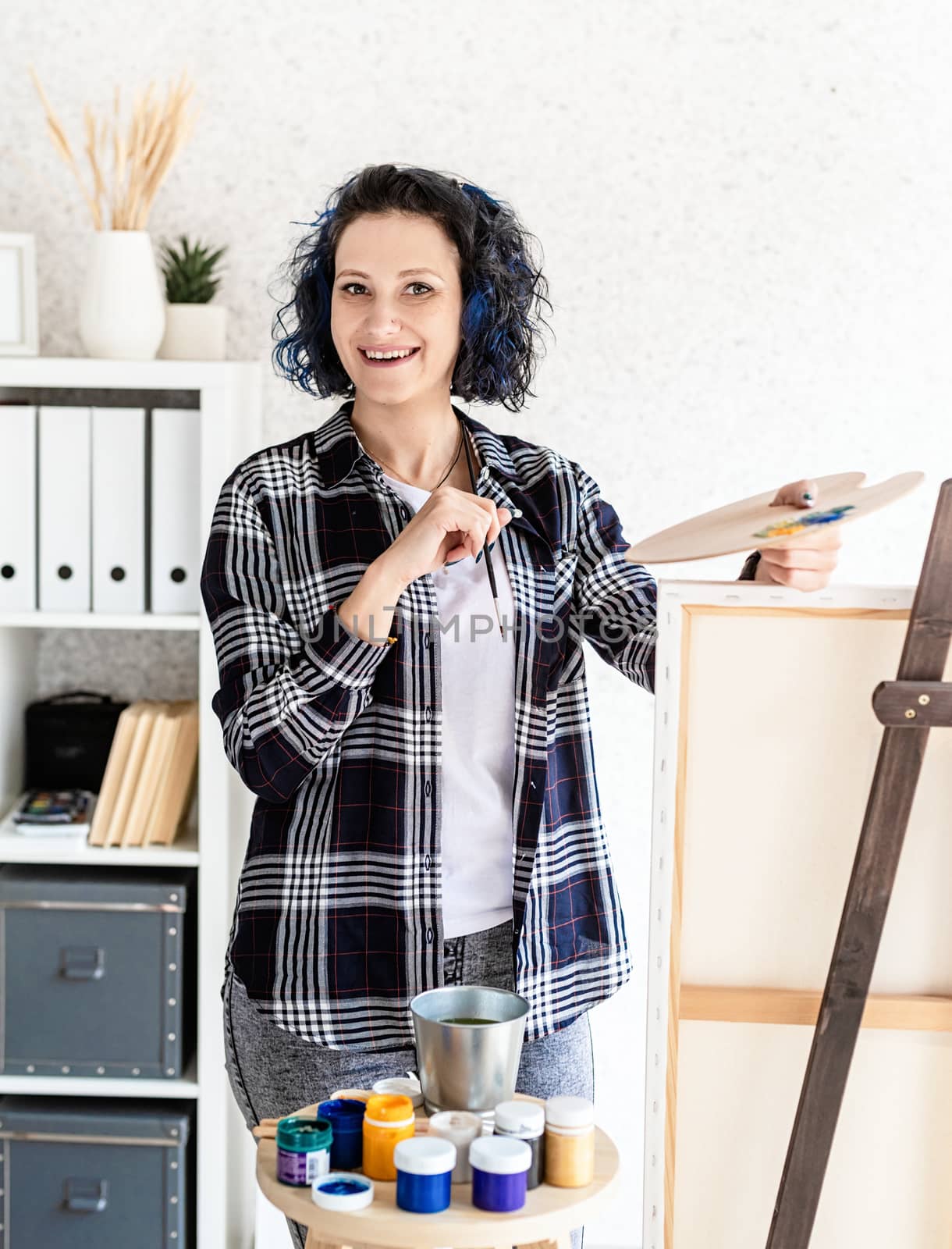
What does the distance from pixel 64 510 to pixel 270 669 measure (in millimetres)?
867

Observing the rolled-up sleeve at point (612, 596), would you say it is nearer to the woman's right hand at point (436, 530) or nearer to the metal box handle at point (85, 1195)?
the woman's right hand at point (436, 530)

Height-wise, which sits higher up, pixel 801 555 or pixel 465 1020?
pixel 801 555

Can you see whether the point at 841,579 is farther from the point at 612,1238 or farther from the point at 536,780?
the point at 612,1238

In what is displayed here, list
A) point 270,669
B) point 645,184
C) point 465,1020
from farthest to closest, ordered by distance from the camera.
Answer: point 645,184 → point 270,669 → point 465,1020

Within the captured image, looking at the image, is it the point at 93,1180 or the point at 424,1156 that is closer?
the point at 424,1156

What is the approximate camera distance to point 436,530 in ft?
4.11

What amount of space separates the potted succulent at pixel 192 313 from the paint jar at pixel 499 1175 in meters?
1.45

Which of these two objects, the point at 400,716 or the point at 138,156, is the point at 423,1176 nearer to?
the point at 400,716

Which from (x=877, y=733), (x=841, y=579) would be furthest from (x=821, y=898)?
(x=841, y=579)

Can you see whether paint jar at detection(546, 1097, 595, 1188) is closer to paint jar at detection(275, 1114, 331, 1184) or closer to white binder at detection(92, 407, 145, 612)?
paint jar at detection(275, 1114, 331, 1184)

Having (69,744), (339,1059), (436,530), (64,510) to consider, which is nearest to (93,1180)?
(69,744)

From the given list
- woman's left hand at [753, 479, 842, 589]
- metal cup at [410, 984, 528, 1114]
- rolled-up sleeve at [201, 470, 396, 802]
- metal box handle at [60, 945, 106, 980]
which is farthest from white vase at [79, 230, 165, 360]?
metal cup at [410, 984, 528, 1114]

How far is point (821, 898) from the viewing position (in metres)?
1.21

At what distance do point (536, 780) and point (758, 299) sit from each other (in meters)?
1.13
